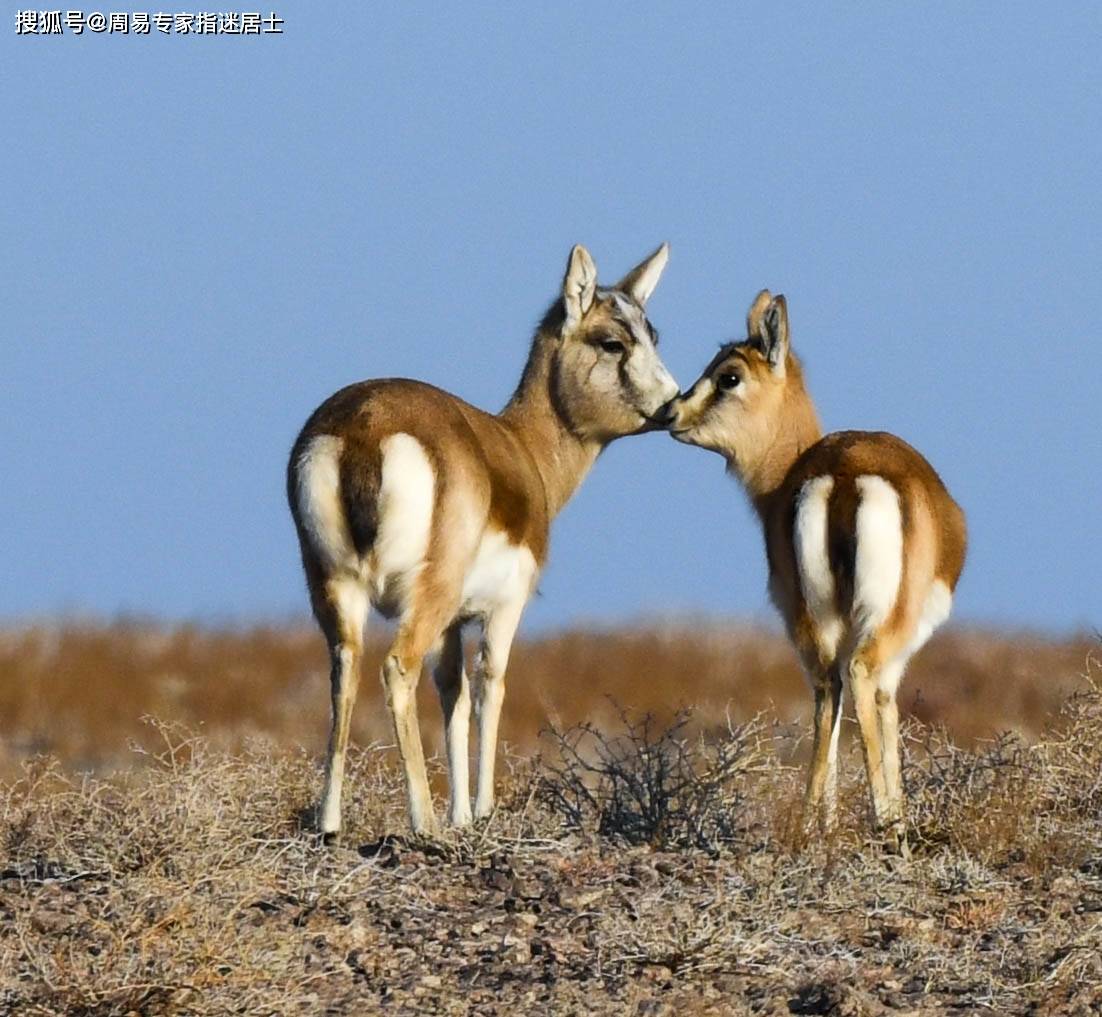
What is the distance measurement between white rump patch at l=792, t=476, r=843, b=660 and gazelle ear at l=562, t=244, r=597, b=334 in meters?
2.80

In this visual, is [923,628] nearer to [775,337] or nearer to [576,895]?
[775,337]

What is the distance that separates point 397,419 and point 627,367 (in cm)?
284

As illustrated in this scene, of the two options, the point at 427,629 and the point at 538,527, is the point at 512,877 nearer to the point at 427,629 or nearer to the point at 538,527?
the point at 427,629

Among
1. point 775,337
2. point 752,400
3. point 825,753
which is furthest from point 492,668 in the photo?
point 775,337

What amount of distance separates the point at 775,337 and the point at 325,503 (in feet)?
10.7

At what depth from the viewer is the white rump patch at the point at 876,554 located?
10.4 m

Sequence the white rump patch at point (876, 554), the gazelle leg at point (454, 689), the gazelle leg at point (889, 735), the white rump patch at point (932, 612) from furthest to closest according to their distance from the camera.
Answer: the gazelle leg at point (454, 689) < the white rump patch at point (932, 612) < the gazelle leg at point (889, 735) < the white rump patch at point (876, 554)

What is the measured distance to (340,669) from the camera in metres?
10.5

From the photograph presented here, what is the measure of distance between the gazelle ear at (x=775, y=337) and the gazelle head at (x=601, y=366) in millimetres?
777

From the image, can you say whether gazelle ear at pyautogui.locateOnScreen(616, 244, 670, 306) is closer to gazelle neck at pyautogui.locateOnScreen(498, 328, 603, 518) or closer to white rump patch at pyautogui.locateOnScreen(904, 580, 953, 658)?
gazelle neck at pyautogui.locateOnScreen(498, 328, 603, 518)

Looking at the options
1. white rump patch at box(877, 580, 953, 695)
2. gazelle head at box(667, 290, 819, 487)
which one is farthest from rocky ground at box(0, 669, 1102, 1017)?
gazelle head at box(667, 290, 819, 487)

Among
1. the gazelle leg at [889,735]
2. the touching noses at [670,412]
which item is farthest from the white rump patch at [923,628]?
the touching noses at [670,412]

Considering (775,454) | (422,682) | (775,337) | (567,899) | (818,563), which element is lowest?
(567,899)

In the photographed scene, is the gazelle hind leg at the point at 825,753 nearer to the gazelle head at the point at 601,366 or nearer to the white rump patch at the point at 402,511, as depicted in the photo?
the white rump patch at the point at 402,511
